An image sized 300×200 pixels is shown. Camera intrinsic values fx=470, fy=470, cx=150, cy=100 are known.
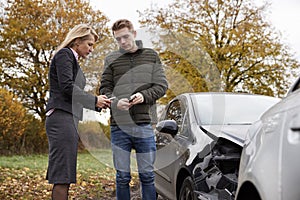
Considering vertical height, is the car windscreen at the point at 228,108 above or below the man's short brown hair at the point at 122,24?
below

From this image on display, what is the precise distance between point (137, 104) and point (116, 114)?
0.77ft

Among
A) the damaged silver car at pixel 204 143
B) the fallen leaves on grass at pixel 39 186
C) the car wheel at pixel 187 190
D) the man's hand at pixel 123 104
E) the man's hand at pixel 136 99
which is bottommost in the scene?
the fallen leaves on grass at pixel 39 186

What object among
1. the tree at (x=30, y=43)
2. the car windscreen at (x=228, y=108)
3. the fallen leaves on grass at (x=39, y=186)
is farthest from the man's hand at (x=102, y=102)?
the tree at (x=30, y=43)

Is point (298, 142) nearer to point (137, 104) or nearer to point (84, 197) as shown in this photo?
point (137, 104)

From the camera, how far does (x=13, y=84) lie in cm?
2458

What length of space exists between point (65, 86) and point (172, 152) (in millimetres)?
1693

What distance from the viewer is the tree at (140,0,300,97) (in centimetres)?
2362

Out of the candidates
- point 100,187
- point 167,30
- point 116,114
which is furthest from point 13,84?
point 116,114

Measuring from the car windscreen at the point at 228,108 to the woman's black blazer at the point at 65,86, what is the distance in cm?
137

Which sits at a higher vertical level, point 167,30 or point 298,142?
point 167,30

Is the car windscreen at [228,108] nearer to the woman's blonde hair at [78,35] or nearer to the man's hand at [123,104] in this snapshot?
the man's hand at [123,104]

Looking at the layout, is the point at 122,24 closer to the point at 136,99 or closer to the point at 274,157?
the point at 136,99

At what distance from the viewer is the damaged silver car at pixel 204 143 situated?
401cm

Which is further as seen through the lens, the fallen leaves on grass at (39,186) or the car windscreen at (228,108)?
the fallen leaves on grass at (39,186)
